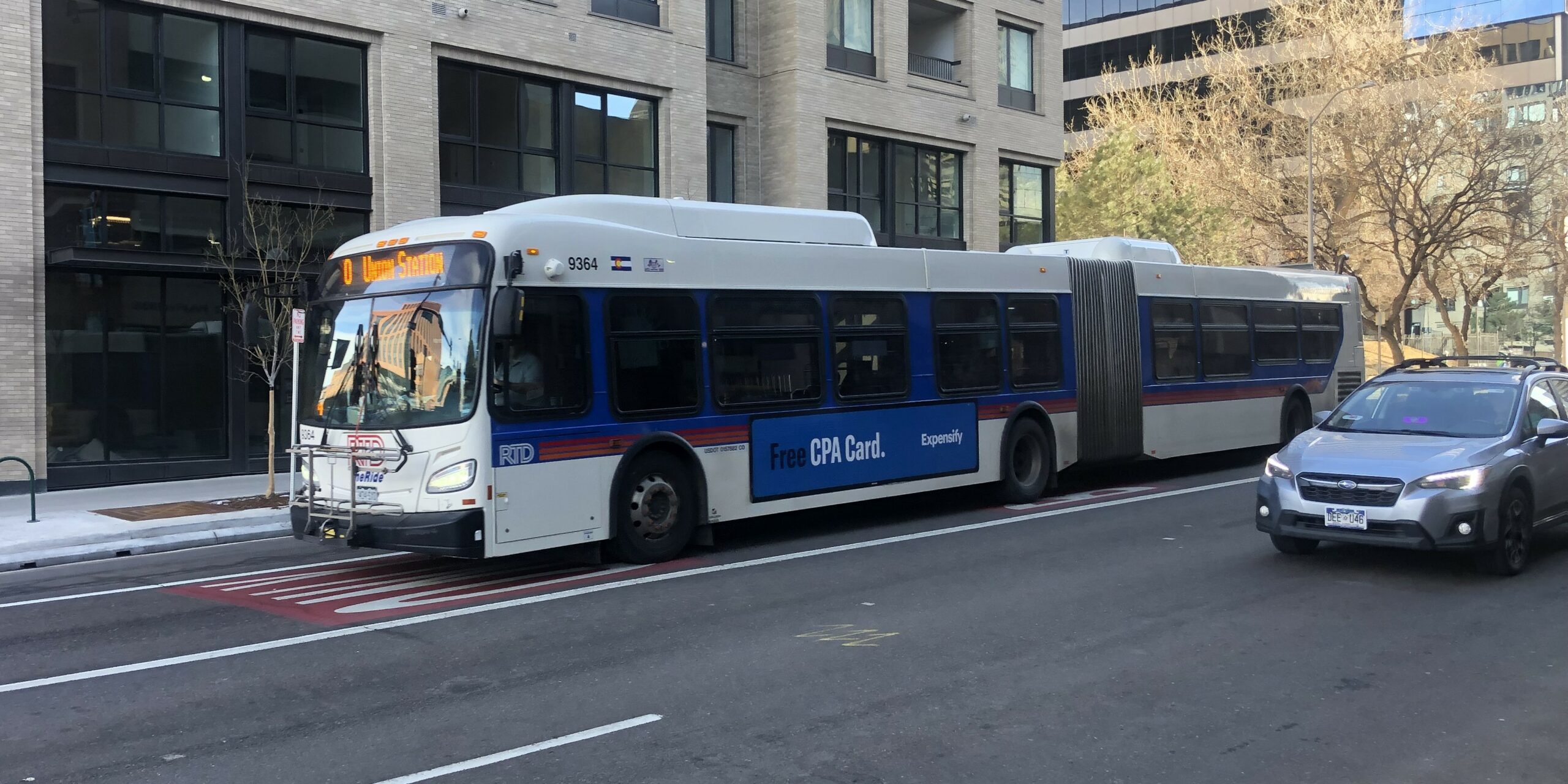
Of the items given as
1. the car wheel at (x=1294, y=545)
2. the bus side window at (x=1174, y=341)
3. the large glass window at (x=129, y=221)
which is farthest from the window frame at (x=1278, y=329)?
the large glass window at (x=129, y=221)

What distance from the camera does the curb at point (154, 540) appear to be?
41.2ft

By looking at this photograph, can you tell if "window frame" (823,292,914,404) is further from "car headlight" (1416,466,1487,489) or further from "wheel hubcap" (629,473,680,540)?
"car headlight" (1416,466,1487,489)

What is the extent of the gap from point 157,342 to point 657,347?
437 inches

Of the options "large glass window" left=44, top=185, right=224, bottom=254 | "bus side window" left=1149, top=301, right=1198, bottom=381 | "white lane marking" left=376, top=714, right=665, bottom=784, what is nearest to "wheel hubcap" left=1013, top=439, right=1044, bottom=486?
"bus side window" left=1149, top=301, right=1198, bottom=381

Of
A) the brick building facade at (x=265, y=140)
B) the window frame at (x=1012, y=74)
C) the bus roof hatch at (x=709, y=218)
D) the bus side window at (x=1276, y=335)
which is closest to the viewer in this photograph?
the bus roof hatch at (x=709, y=218)

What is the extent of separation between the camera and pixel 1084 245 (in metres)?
17.7

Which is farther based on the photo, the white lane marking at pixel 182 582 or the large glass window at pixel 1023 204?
the large glass window at pixel 1023 204

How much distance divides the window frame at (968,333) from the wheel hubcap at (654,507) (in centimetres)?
398

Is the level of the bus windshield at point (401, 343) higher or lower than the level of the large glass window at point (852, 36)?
lower

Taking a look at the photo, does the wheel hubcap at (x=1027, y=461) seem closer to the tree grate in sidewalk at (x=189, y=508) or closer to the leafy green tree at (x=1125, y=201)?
the tree grate in sidewalk at (x=189, y=508)

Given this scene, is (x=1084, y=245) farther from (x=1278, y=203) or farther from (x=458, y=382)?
(x=1278, y=203)

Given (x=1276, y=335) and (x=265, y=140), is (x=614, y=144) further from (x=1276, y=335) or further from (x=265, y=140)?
(x=1276, y=335)

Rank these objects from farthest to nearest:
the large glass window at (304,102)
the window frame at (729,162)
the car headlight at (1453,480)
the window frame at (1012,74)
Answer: the window frame at (1012,74) → the window frame at (729,162) → the large glass window at (304,102) → the car headlight at (1453,480)

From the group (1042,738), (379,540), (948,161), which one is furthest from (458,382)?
(948,161)
